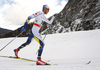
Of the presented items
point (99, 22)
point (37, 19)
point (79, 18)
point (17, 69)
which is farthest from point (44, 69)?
point (79, 18)

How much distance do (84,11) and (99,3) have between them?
632 centimetres

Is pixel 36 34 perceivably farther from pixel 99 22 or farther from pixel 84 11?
pixel 84 11

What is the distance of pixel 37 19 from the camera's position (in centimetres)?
333

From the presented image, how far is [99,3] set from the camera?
110ft

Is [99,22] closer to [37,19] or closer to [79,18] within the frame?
[79,18]

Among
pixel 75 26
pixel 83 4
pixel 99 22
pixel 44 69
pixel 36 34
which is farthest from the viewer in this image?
pixel 83 4

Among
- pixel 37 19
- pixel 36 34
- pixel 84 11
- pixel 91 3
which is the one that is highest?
pixel 91 3

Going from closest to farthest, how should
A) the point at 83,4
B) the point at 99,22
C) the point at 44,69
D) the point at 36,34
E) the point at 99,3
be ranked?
1. the point at 44,69
2. the point at 36,34
3. the point at 99,22
4. the point at 99,3
5. the point at 83,4

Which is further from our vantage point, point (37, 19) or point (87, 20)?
point (87, 20)

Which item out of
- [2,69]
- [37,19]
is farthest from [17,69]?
[37,19]

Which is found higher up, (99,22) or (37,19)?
(99,22)

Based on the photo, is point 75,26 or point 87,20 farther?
point 75,26

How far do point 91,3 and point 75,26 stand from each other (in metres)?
11.2

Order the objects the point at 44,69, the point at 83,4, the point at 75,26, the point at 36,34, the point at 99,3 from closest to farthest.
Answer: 1. the point at 44,69
2. the point at 36,34
3. the point at 99,3
4. the point at 75,26
5. the point at 83,4
